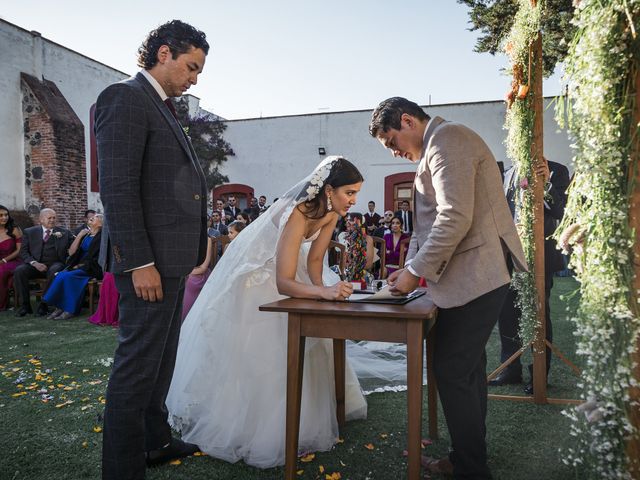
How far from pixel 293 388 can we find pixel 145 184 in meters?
1.20

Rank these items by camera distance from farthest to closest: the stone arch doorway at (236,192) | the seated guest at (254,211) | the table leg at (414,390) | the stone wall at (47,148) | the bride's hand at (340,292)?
the stone arch doorway at (236,192), the seated guest at (254,211), the stone wall at (47,148), the bride's hand at (340,292), the table leg at (414,390)

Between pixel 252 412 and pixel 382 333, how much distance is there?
1.05m

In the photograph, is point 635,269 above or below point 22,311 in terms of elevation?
above

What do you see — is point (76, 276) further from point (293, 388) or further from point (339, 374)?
point (293, 388)

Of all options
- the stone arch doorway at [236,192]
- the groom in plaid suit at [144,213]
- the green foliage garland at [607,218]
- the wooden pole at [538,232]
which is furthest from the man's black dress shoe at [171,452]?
the stone arch doorway at [236,192]

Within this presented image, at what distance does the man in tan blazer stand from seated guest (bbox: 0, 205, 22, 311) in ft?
27.0

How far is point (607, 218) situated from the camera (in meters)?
1.82

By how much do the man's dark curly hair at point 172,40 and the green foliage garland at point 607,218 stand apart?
1689mm

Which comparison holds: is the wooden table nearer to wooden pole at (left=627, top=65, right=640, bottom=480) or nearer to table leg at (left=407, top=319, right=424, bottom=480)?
table leg at (left=407, top=319, right=424, bottom=480)

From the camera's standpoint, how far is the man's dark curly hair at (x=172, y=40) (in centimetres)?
234

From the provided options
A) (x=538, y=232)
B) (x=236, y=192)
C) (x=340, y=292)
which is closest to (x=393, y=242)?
(x=538, y=232)

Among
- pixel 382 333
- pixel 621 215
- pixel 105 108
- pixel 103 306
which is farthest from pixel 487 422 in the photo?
pixel 103 306

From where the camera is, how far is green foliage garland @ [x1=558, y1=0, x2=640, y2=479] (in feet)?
5.82

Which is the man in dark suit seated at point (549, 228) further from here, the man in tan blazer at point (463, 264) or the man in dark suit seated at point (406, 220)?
the man in dark suit seated at point (406, 220)
